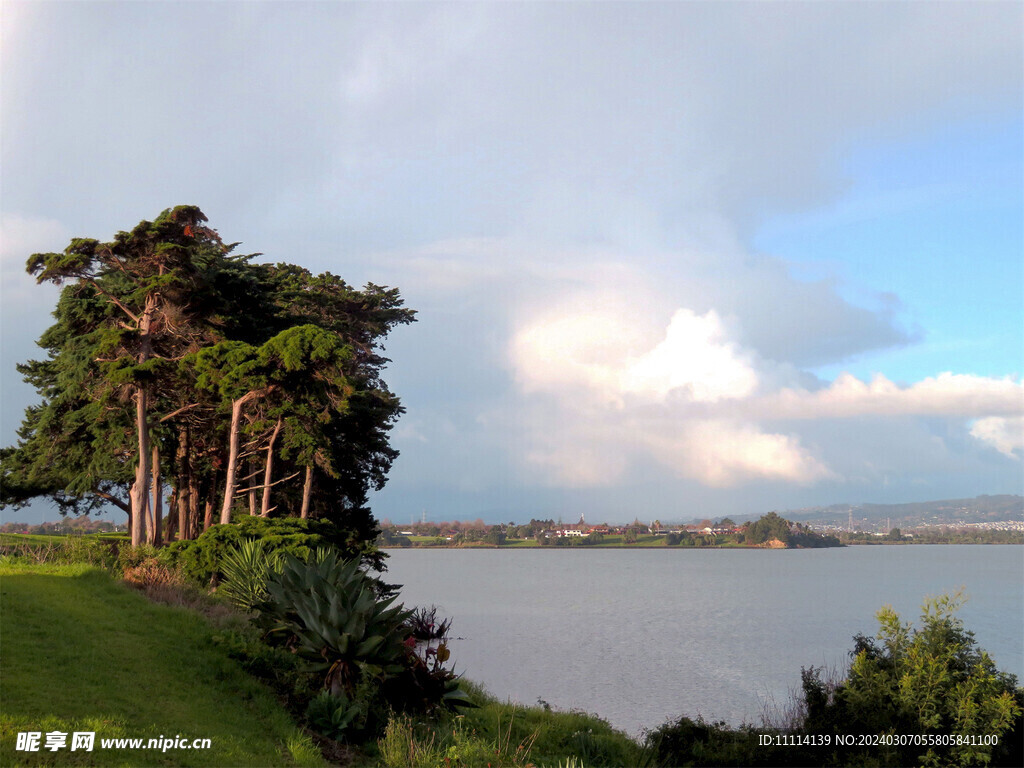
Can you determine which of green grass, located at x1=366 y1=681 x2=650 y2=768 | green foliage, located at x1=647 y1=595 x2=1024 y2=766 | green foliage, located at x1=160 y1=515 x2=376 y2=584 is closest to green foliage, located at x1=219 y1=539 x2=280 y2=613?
green foliage, located at x1=160 y1=515 x2=376 y2=584

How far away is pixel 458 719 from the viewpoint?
41.8ft

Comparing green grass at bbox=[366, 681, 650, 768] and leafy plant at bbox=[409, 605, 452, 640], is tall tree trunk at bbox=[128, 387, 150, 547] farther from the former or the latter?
green grass at bbox=[366, 681, 650, 768]

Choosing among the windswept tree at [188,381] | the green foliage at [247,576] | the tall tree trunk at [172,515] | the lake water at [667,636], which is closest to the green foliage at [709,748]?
the lake water at [667,636]

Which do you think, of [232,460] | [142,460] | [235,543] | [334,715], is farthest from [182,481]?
[334,715]

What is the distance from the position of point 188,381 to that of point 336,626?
17.6 metres

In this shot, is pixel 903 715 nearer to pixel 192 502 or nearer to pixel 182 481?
pixel 192 502

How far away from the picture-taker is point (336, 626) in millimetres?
11516

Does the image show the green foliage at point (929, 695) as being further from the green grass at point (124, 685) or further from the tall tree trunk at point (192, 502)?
the tall tree trunk at point (192, 502)

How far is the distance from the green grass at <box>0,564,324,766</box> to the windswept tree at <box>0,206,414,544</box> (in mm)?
11231

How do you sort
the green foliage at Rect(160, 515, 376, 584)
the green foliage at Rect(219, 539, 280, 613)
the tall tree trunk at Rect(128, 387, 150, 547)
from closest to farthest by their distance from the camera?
the green foliage at Rect(219, 539, 280, 613) < the green foliage at Rect(160, 515, 376, 584) < the tall tree trunk at Rect(128, 387, 150, 547)

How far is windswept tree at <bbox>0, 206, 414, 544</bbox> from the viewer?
79.9 ft

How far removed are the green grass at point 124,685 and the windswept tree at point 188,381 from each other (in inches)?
442

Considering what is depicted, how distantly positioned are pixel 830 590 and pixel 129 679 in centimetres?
9350

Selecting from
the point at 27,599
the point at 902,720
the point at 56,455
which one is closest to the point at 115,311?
the point at 56,455
